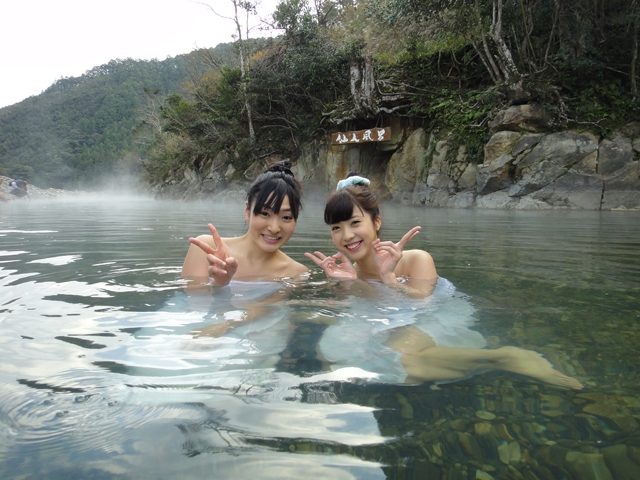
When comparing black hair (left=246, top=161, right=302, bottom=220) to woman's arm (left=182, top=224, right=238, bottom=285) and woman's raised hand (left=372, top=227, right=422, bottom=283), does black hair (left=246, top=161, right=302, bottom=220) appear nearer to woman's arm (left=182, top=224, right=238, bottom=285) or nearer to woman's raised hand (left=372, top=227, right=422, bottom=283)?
woman's arm (left=182, top=224, right=238, bottom=285)

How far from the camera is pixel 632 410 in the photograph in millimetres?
1286

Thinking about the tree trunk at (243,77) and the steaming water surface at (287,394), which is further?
the tree trunk at (243,77)

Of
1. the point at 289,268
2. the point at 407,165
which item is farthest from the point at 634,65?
the point at 289,268

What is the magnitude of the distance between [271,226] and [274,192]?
23cm

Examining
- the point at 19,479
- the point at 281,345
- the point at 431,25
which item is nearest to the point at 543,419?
the point at 281,345

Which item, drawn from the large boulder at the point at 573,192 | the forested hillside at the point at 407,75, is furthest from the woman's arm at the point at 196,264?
the forested hillside at the point at 407,75

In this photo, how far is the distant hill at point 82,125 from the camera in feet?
167

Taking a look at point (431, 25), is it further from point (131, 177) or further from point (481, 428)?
point (131, 177)

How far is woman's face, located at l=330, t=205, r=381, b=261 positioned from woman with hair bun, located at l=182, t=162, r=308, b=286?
0.35 metres

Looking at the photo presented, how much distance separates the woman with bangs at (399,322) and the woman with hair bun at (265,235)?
30 cm

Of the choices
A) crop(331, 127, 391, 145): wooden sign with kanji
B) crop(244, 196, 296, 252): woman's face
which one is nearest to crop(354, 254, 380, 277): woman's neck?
crop(244, 196, 296, 252): woman's face

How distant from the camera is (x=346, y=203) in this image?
3.12 meters

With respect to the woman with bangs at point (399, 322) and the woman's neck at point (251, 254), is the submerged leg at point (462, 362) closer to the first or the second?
the woman with bangs at point (399, 322)

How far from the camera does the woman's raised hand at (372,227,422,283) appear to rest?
2930mm
